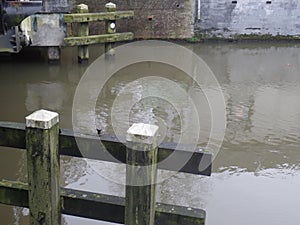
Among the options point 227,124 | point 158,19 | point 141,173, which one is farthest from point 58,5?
point 141,173

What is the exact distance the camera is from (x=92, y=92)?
7.52 meters

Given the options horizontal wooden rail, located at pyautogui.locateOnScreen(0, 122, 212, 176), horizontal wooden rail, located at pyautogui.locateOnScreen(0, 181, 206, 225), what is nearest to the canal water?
horizontal wooden rail, located at pyautogui.locateOnScreen(0, 181, 206, 225)

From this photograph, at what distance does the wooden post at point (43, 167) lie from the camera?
2352 millimetres

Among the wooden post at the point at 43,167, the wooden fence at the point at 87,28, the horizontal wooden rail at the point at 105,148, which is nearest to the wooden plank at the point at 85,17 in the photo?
the wooden fence at the point at 87,28

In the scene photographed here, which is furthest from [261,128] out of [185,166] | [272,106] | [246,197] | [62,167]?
[185,166]

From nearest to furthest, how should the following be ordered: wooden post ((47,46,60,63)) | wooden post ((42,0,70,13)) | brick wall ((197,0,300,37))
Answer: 1. wooden post ((47,46,60,63))
2. wooden post ((42,0,70,13))
3. brick wall ((197,0,300,37))

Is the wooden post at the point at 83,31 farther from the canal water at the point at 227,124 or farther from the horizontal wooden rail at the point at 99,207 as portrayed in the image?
the horizontal wooden rail at the point at 99,207

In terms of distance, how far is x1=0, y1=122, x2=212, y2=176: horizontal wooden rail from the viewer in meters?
2.36

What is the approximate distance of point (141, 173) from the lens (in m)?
2.27

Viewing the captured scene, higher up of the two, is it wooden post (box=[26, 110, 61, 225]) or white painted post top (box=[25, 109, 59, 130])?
Answer: white painted post top (box=[25, 109, 59, 130])

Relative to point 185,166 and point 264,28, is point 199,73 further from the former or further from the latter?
point 185,166

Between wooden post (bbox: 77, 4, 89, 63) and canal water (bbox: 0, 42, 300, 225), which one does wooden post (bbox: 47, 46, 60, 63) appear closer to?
canal water (bbox: 0, 42, 300, 225)

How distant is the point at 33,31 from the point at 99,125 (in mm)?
3613

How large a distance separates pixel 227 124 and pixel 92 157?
3.96 meters
